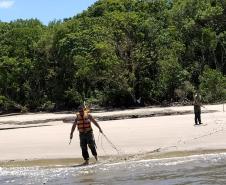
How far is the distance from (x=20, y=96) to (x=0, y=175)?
42587 millimetres

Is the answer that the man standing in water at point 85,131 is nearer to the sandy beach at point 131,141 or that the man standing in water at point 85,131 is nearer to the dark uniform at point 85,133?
the dark uniform at point 85,133

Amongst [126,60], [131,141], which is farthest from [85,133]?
[126,60]

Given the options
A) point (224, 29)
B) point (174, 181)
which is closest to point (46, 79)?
point (224, 29)

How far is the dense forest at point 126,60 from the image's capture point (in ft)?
151

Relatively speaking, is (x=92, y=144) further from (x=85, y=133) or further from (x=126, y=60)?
(x=126, y=60)

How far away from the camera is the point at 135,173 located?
12.8 metres

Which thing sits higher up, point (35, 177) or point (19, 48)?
point (19, 48)

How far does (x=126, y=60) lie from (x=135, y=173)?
113 feet

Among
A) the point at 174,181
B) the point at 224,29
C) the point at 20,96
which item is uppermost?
the point at 224,29

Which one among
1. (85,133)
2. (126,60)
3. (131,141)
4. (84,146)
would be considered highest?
(126,60)

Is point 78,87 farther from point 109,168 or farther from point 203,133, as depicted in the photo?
point 109,168

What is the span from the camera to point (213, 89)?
4244 cm

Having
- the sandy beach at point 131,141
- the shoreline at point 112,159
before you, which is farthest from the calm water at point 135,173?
the sandy beach at point 131,141

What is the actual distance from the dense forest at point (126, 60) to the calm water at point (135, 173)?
28.4 metres
